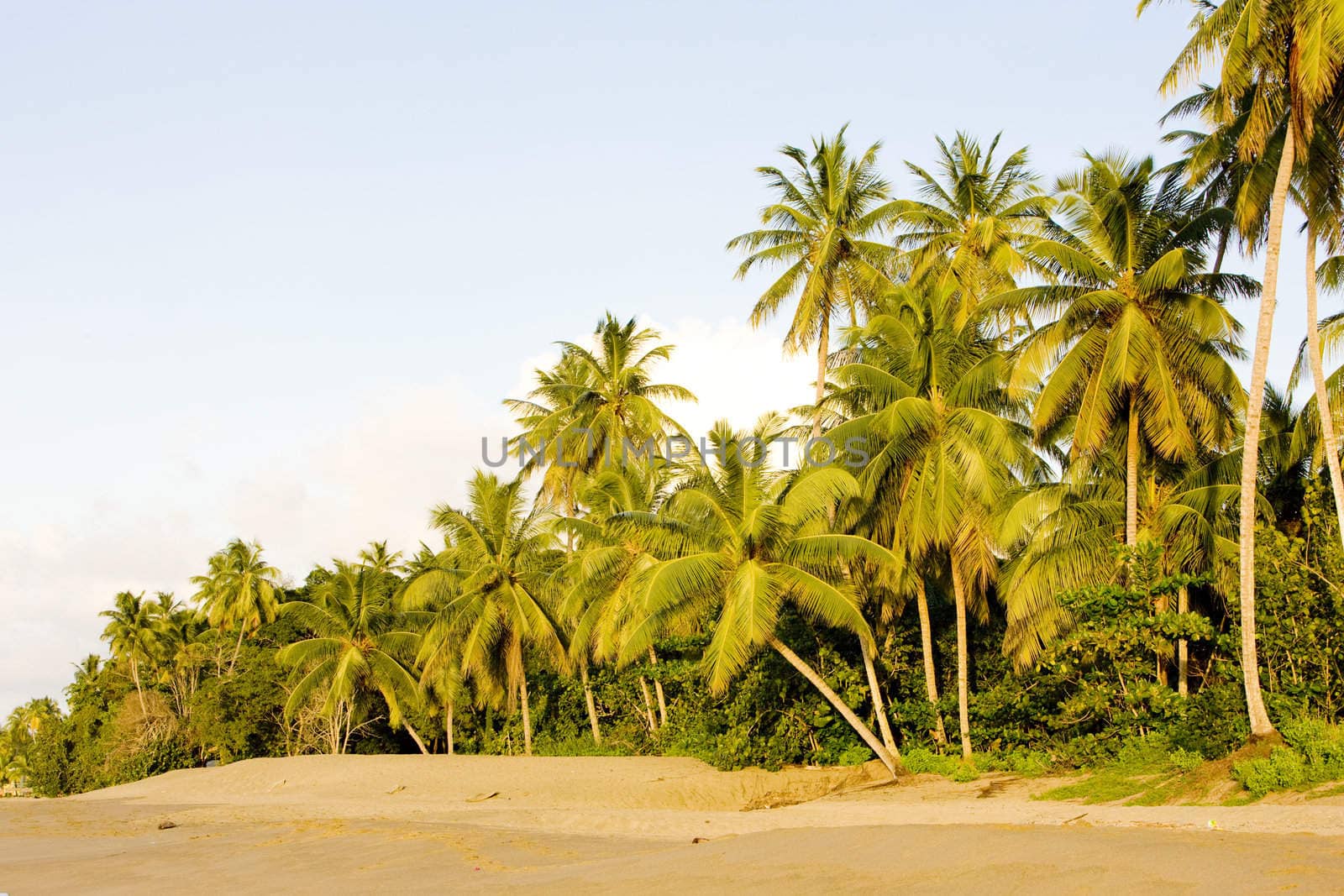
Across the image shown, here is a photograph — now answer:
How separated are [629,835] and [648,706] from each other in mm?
15902

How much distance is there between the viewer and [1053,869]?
7137mm

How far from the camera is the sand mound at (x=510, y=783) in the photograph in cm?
2234

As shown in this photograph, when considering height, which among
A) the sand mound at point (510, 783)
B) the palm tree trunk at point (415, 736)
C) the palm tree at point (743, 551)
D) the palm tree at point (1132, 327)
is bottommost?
the sand mound at point (510, 783)

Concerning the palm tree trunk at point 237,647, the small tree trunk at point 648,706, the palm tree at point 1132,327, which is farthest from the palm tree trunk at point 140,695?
the palm tree at point 1132,327

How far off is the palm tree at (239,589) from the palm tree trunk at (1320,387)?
45.3 m

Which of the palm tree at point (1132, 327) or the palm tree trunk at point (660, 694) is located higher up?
the palm tree at point (1132, 327)

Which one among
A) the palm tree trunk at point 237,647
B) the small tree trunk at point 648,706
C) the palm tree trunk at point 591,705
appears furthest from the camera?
the palm tree trunk at point 237,647


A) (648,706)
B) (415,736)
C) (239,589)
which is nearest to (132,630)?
(239,589)

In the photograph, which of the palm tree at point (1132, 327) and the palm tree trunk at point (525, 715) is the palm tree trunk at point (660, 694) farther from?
the palm tree at point (1132, 327)

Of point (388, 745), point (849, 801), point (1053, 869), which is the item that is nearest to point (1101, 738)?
point (849, 801)

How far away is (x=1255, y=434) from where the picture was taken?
1675 cm

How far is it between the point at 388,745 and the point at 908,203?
88.8 feet

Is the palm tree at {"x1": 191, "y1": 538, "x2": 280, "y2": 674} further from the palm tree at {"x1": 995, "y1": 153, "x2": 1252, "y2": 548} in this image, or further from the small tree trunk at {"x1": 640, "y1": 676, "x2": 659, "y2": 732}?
the palm tree at {"x1": 995, "y1": 153, "x2": 1252, "y2": 548}

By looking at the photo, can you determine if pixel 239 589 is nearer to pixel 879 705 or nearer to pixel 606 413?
pixel 606 413
